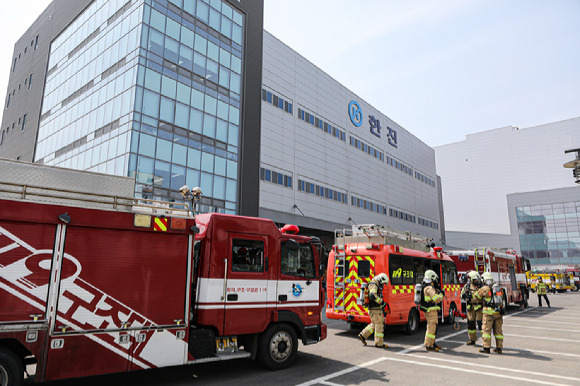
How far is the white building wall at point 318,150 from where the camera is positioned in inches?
1414

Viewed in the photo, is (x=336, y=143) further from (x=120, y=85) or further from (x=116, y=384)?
(x=116, y=384)

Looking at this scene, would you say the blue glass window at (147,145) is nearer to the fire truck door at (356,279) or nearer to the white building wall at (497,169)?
the fire truck door at (356,279)

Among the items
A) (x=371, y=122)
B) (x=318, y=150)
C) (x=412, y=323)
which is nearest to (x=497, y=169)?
(x=371, y=122)

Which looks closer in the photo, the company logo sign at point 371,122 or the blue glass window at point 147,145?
the blue glass window at point 147,145

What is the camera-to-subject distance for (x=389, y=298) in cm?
1105

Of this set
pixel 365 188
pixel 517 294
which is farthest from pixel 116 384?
pixel 365 188

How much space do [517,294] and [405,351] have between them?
1472cm

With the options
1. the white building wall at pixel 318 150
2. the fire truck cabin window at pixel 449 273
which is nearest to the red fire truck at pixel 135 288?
the fire truck cabin window at pixel 449 273

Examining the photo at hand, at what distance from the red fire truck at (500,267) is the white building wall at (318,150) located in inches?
720

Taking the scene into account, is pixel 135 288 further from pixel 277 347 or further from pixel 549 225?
pixel 549 225

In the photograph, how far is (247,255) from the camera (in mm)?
7262

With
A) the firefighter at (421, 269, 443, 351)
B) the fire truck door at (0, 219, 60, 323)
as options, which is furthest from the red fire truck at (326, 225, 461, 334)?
the fire truck door at (0, 219, 60, 323)

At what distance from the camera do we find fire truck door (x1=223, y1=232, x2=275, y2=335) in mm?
6855

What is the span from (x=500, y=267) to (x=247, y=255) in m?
16.4
